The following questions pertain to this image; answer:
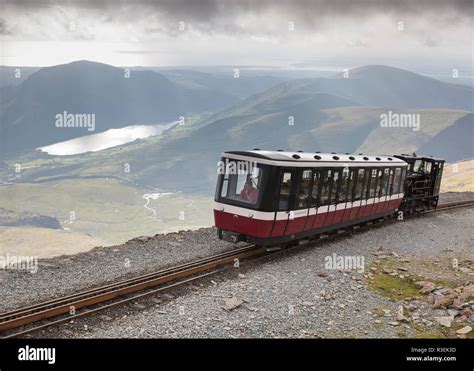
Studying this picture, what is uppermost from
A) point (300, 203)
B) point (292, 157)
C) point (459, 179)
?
point (292, 157)

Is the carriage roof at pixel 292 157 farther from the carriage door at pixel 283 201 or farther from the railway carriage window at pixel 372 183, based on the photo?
the railway carriage window at pixel 372 183

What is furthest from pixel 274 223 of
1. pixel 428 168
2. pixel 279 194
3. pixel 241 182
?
pixel 428 168

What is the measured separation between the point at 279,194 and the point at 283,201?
445mm

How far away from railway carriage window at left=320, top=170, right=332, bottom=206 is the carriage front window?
12.2 ft

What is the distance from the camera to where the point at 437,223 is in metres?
28.9

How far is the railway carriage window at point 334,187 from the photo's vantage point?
2027cm

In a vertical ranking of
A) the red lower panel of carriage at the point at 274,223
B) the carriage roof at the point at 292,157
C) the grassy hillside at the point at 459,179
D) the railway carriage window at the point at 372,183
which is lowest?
the grassy hillside at the point at 459,179

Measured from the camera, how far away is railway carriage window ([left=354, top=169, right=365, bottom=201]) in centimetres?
2253

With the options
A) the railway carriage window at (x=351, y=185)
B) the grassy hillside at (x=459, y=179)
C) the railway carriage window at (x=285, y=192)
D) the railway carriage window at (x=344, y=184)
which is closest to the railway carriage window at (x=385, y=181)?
the railway carriage window at (x=351, y=185)

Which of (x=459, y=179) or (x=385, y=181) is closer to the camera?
(x=385, y=181)

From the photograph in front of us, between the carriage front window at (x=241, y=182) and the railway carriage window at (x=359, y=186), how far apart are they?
734 centimetres

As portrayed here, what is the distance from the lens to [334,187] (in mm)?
20469

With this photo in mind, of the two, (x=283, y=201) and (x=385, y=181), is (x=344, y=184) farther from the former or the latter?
(x=385, y=181)
